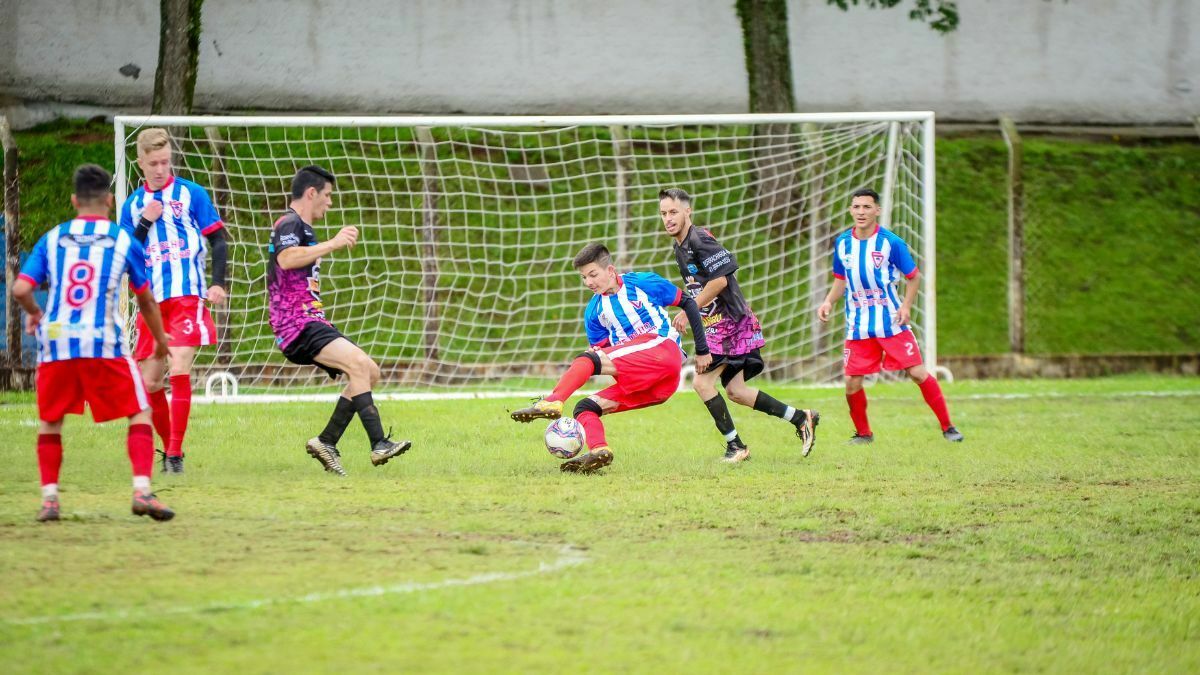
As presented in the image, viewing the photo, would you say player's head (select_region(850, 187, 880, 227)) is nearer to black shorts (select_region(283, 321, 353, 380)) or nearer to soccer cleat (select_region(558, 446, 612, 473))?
soccer cleat (select_region(558, 446, 612, 473))

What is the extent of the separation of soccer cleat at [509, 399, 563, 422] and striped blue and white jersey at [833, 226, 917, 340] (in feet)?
9.95

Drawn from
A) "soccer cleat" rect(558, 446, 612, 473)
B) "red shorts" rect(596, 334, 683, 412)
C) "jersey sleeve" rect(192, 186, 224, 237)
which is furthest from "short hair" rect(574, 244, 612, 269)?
"jersey sleeve" rect(192, 186, 224, 237)

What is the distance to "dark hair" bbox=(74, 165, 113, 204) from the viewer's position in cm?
618

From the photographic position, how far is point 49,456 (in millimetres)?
6211

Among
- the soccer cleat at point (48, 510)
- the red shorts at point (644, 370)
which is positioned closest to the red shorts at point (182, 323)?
the soccer cleat at point (48, 510)

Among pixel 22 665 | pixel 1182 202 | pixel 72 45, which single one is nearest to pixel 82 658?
pixel 22 665

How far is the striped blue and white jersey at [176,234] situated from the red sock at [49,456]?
201 cm

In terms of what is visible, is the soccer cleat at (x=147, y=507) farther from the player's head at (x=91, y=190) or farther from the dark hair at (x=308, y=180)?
the dark hair at (x=308, y=180)

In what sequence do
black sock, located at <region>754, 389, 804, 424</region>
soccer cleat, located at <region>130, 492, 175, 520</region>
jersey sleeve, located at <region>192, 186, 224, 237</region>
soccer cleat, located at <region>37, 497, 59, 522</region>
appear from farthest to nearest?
black sock, located at <region>754, 389, 804, 424</region>
jersey sleeve, located at <region>192, 186, 224, 237</region>
soccer cleat, located at <region>37, 497, 59, 522</region>
soccer cleat, located at <region>130, 492, 175, 520</region>

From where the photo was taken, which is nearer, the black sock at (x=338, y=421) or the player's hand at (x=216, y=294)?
the player's hand at (x=216, y=294)

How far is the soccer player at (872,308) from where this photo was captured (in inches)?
382

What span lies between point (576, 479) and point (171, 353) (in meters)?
2.53

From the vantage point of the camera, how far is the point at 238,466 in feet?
26.7

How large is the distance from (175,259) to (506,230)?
6893 mm
